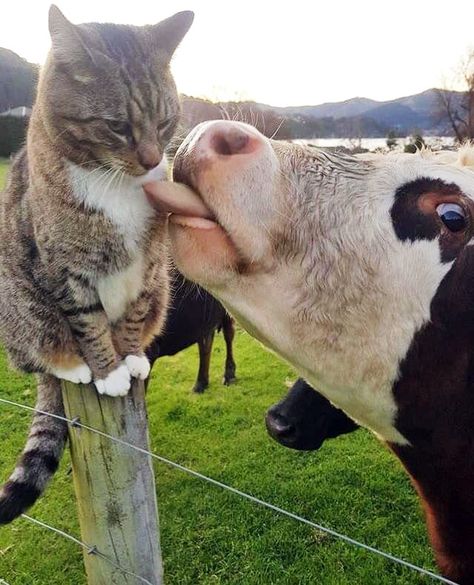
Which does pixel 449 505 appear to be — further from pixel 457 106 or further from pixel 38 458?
pixel 457 106

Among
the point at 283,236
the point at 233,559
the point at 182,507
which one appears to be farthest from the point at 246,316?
the point at 182,507

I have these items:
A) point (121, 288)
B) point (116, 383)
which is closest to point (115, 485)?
point (116, 383)

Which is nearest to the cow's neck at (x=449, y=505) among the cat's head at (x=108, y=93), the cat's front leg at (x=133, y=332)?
the cat's front leg at (x=133, y=332)

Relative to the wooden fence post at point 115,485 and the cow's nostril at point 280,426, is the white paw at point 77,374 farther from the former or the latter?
the cow's nostril at point 280,426

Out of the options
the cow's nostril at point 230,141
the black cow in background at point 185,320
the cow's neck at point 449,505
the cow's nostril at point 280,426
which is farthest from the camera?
the black cow in background at point 185,320

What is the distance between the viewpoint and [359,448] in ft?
17.3

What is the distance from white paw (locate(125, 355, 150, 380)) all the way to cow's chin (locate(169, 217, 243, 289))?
97cm

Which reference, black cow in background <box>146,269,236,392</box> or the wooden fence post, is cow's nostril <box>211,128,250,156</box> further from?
black cow in background <box>146,269,236,392</box>

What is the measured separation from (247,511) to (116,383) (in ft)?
8.57

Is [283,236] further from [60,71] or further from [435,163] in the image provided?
[60,71]

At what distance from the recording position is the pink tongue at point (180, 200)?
150cm

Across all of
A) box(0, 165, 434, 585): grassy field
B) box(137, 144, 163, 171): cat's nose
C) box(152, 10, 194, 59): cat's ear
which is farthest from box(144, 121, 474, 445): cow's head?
box(0, 165, 434, 585): grassy field

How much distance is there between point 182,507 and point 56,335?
2548mm

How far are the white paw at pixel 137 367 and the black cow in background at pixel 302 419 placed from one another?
24.5 inches
